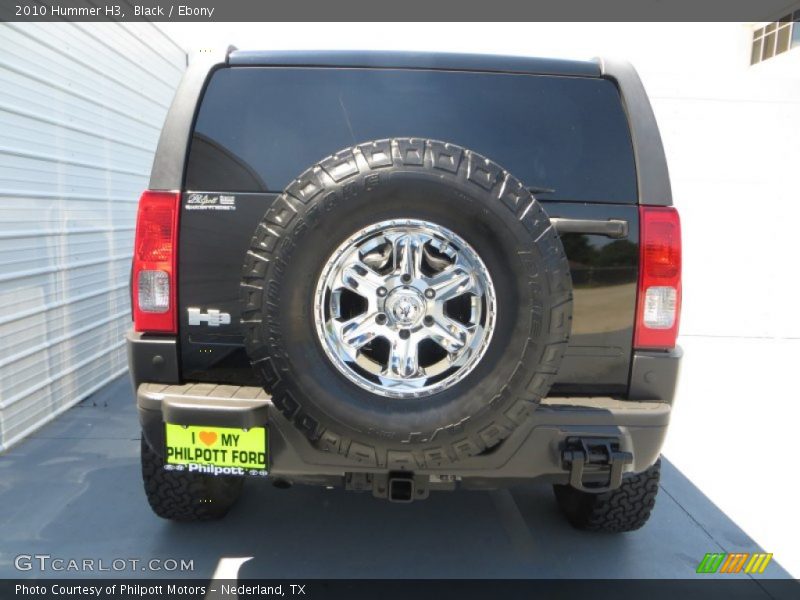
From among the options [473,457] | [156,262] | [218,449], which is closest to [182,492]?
[218,449]

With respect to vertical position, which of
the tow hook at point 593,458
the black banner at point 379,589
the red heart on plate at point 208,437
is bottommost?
the black banner at point 379,589

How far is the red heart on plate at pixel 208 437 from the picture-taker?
2.00 metres

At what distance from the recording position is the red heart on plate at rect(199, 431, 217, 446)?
2.00m

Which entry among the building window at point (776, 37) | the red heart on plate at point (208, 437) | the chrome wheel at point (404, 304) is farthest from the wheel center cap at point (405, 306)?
the building window at point (776, 37)

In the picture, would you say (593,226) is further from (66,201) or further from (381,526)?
(66,201)

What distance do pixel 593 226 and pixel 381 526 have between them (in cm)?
174

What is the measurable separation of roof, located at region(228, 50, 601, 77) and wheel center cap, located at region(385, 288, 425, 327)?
89 centimetres

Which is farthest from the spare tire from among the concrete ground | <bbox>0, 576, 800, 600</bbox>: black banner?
the concrete ground

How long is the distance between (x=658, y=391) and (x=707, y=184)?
5520 millimetres

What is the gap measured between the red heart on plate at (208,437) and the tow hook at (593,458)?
3.76 feet

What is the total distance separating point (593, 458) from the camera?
199 centimetres

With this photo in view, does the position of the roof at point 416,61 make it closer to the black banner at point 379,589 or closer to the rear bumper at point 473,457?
the rear bumper at point 473,457

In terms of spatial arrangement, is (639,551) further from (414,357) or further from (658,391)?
(414,357)

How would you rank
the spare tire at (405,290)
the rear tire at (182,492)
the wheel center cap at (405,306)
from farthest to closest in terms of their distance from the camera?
the rear tire at (182,492)
the wheel center cap at (405,306)
the spare tire at (405,290)
